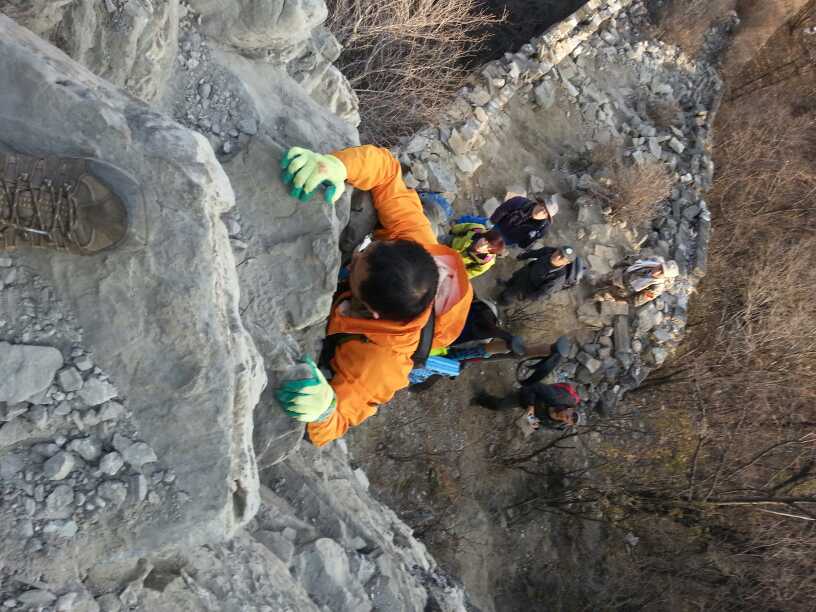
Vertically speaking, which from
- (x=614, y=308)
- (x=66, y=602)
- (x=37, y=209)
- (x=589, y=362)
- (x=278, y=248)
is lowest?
(x=589, y=362)

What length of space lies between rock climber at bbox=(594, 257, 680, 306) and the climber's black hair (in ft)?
15.4

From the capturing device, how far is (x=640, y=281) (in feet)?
21.6

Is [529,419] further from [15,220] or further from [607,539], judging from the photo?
[15,220]

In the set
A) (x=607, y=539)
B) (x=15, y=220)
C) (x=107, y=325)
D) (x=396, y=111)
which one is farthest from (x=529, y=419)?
(x=15, y=220)

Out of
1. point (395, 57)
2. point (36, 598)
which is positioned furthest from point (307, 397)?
point (395, 57)

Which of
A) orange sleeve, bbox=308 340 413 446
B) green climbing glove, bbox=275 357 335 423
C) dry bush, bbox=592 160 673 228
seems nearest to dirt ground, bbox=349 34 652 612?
dry bush, bbox=592 160 673 228

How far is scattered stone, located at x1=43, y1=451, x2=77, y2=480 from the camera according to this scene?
2.06 m

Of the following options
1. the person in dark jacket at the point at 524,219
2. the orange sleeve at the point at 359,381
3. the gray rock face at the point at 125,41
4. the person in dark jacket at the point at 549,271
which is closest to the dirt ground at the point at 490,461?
the person in dark jacket at the point at 549,271

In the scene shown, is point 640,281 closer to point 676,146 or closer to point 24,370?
point 676,146

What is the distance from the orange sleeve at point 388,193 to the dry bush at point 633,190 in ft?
15.0

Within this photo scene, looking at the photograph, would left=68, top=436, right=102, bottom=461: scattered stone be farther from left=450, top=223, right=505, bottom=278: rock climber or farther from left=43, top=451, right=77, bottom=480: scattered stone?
left=450, top=223, right=505, bottom=278: rock climber

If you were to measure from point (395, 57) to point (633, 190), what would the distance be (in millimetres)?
3358

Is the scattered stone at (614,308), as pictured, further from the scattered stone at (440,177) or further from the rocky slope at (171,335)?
the rocky slope at (171,335)

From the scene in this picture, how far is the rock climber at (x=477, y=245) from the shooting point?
15.2 ft
